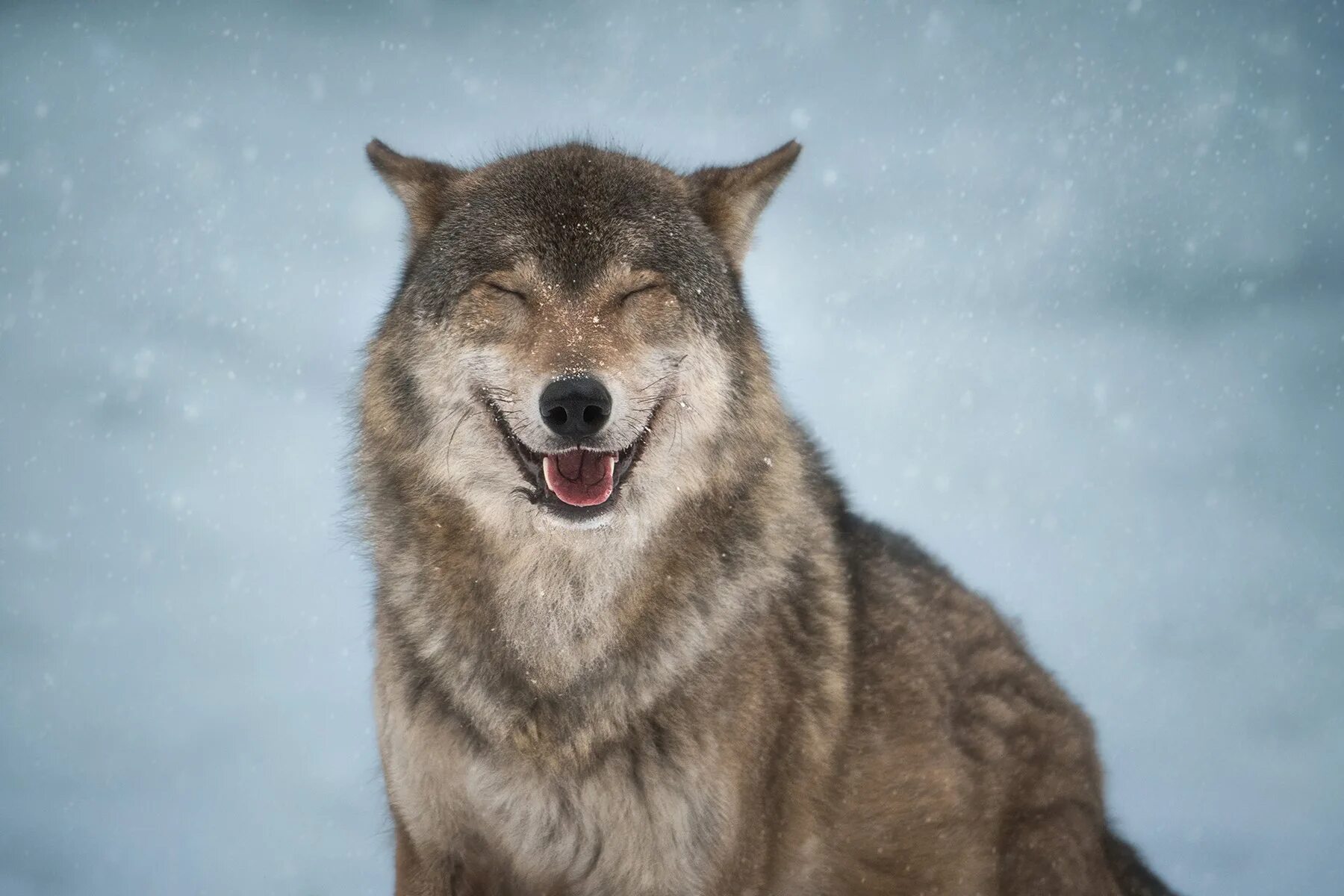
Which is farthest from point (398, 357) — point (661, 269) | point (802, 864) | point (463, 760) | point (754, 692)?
point (802, 864)

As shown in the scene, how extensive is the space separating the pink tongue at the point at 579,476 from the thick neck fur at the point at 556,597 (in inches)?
9.4

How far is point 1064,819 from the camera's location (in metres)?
4.50

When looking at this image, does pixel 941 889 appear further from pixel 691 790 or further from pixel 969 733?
pixel 691 790

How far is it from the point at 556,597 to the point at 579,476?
0.49 m

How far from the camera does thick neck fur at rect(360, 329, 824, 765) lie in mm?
3729

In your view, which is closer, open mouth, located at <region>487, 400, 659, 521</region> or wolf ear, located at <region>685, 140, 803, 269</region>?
open mouth, located at <region>487, 400, 659, 521</region>

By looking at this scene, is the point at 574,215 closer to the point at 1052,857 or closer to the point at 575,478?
the point at 575,478

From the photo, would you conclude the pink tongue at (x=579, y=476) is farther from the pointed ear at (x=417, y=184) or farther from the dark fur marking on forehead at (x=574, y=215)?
the pointed ear at (x=417, y=184)

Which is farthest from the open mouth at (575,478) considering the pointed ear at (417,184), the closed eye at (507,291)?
the pointed ear at (417,184)

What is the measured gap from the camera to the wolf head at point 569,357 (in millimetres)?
3635

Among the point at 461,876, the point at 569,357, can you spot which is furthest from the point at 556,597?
the point at 461,876

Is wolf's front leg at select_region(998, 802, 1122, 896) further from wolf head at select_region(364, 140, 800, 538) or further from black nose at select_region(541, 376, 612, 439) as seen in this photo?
black nose at select_region(541, 376, 612, 439)

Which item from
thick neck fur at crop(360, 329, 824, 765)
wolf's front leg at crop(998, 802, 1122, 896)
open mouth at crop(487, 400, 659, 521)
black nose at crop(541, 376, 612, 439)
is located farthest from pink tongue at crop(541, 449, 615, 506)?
wolf's front leg at crop(998, 802, 1122, 896)

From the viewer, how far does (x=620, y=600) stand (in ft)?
12.8
